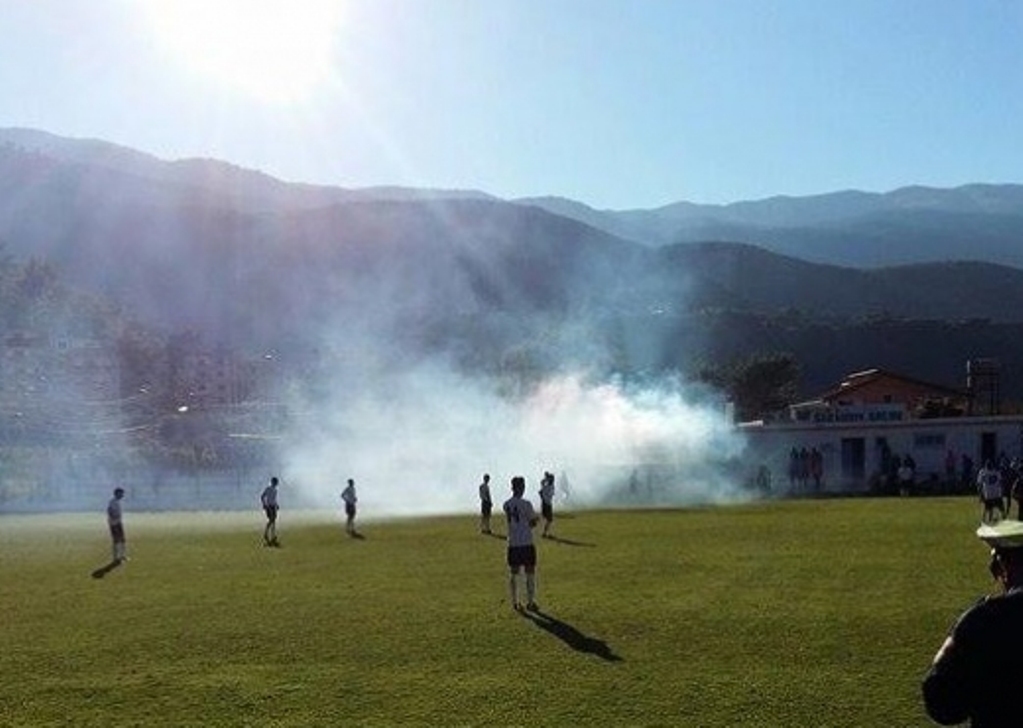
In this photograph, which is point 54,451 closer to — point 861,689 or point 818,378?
point 861,689

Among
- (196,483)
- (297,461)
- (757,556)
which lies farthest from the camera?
(297,461)

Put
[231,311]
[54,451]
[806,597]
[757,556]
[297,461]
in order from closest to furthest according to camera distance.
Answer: [806,597]
[757,556]
[297,461]
[54,451]
[231,311]

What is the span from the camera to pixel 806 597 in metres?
17.8

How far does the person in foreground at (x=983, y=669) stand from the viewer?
5004 millimetres

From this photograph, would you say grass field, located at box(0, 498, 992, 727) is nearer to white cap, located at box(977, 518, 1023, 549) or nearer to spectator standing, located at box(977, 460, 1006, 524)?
spectator standing, located at box(977, 460, 1006, 524)

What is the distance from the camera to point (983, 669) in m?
5.01

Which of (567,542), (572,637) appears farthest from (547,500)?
(572,637)

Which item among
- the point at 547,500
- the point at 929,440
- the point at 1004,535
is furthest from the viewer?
the point at 929,440

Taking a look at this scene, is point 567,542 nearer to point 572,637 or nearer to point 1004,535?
point 572,637

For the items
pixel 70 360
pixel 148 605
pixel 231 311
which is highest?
pixel 231 311

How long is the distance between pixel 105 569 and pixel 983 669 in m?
24.1

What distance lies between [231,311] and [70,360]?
7083cm

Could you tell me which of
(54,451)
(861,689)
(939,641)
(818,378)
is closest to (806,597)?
(939,641)

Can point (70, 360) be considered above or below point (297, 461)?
above
